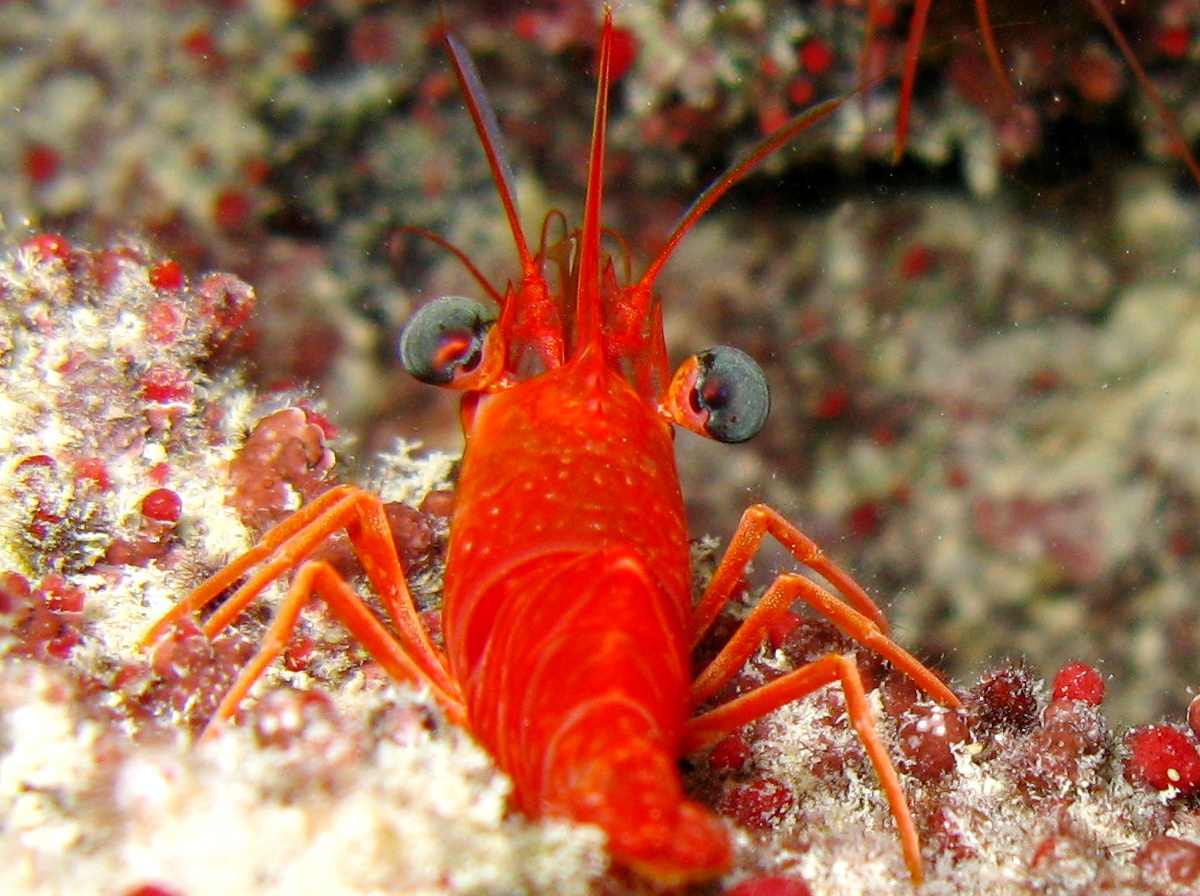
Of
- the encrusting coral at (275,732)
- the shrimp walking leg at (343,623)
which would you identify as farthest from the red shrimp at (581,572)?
the encrusting coral at (275,732)

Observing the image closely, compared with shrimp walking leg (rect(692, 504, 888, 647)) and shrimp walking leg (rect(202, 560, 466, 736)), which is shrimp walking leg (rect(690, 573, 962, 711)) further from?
shrimp walking leg (rect(202, 560, 466, 736))

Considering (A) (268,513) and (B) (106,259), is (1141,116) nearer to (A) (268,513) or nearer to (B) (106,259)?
(A) (268,513)

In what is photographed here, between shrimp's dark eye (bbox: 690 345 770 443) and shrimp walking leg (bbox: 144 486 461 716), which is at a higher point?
shrimp's dark eye (bbox: 690 345 770 443)

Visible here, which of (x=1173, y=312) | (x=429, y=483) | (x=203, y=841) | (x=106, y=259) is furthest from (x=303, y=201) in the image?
(x=1173, y=312)

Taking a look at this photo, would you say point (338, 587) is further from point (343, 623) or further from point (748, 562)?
point (748, 562)

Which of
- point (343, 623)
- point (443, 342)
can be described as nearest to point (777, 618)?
point (343, 623)

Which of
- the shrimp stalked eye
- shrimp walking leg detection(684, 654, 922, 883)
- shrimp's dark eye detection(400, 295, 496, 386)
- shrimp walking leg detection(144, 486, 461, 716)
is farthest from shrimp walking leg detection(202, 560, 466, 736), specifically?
the shrimp stalked eye
